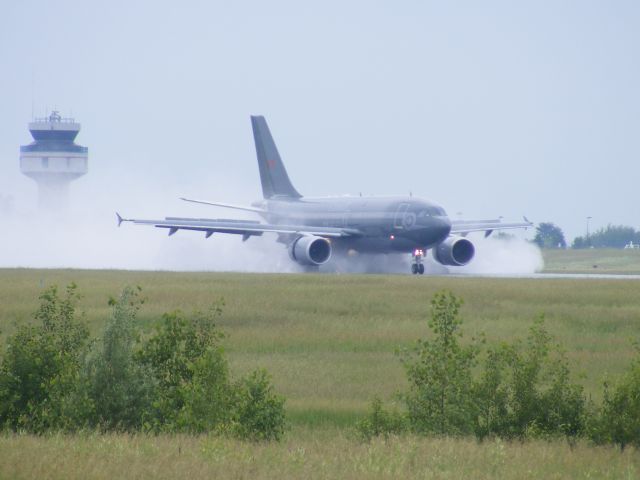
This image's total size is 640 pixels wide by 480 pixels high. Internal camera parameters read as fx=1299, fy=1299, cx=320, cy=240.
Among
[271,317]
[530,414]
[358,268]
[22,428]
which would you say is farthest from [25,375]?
[358,268]

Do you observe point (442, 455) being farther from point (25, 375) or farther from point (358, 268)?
point (358, 268)

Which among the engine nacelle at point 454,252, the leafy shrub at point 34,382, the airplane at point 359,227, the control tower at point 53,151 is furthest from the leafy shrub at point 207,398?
the control tower at point 53,151

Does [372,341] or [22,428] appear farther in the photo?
[372,341]

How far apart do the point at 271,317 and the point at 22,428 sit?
71.5 feet

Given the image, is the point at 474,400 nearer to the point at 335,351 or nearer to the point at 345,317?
the point at 335,351

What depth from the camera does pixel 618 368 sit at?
29484 millimetres

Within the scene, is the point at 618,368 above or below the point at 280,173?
below

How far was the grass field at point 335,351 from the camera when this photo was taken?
15773 millimetres

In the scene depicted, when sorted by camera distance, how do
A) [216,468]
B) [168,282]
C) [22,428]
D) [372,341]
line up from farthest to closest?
[168,282] < [372,341] < [22,428] < [216,468]

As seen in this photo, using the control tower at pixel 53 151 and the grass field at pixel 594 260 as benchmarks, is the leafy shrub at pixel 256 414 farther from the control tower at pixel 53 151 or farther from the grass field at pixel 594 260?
the control tower at pixel 53 151

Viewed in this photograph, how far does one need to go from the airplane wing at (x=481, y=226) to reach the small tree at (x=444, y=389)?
64277 millimetres

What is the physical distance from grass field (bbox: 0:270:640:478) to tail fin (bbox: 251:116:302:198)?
26115mm

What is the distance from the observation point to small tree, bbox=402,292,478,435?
1945 cm

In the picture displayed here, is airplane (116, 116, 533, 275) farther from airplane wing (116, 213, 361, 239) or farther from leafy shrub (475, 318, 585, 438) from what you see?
leafy shrub (475, 318, 585, 438)
